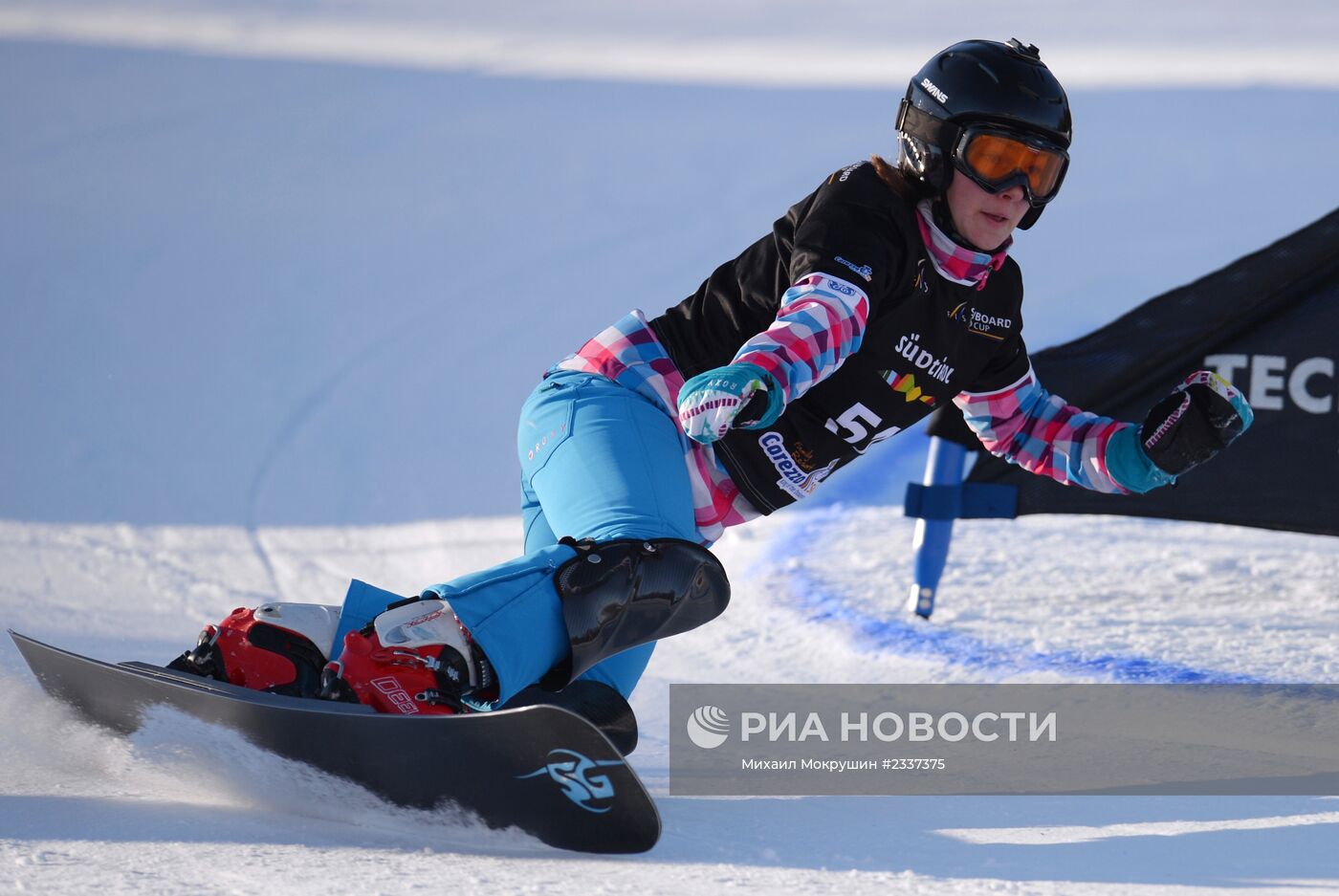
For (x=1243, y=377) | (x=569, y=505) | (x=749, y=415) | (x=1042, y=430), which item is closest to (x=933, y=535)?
(x=1243, y=377)

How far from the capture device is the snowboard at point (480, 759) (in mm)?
1914

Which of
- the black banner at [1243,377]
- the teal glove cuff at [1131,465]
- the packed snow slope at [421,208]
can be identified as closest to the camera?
the teal glove cuff at [1131,465]

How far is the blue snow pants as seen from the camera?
2.06 m

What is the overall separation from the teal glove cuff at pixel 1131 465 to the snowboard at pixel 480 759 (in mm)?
1186

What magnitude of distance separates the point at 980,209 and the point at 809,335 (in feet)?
1.54

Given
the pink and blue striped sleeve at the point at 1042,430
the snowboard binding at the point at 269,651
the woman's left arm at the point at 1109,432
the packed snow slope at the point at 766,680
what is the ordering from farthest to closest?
1. the pink and blue striped sleeve at the point at 1042,430
2. the woman's left arm at the point at 1109,432
3. the snowboard binding at the point at 269,651
4. the packed snow slope at the point at 766,680

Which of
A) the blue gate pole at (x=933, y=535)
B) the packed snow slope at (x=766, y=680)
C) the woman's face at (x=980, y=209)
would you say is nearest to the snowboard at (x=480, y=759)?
the packed snow slope at (x=766, y=680)

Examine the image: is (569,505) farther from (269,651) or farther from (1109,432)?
(1109,432)

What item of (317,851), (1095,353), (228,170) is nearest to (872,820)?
(317,851)

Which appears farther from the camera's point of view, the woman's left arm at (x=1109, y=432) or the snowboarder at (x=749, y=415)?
the woman's left arm at (x=1109, y=432)

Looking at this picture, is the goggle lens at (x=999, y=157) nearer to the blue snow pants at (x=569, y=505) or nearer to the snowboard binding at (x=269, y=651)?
the blue snow pants at (x=569, y=505)

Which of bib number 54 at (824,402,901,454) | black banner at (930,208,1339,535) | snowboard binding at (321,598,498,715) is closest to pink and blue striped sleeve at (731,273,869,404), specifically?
bib number 54 at (824,402,901,454)

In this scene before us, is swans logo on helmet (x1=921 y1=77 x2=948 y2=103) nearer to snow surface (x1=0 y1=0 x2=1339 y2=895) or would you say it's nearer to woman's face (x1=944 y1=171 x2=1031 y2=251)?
woman's face (x1=944 y1=171 x2=1031 y2=251)

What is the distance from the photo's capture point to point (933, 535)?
381 centimetres
